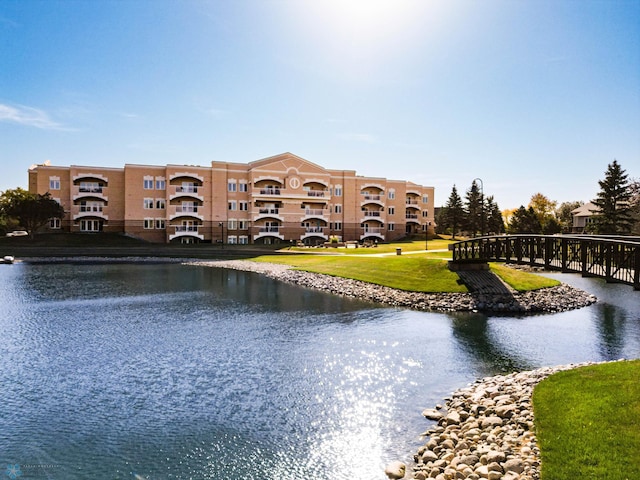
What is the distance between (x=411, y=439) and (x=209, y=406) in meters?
6.22

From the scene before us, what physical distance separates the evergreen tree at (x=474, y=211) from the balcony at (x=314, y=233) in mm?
32519

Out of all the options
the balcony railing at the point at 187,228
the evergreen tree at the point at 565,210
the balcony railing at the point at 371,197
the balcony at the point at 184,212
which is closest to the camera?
the balcony at the point at 184,212

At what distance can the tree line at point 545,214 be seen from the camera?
2361 inches

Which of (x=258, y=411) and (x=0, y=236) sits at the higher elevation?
(x=0, y=236)

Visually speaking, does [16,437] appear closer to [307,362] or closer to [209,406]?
[209,406]

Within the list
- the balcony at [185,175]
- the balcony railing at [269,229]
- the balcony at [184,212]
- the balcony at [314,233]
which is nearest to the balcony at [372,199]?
the balcony at [314,233]

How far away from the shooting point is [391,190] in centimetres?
8962

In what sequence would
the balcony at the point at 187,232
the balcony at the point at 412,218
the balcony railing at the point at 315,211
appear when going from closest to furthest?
the balcony at the point at 187,232 < the balcony railing at the point at 315,211 < the balcony at the point at 412,218

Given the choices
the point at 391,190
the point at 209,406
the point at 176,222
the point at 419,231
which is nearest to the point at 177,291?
the point at 209,406

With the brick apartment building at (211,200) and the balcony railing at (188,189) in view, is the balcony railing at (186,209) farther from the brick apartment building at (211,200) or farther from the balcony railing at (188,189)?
the balcony railing at (188,189)

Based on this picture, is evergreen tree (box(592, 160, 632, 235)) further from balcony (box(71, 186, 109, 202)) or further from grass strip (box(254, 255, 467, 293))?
balcony (box(71, 186, 109, 202))

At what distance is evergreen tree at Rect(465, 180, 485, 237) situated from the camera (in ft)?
299

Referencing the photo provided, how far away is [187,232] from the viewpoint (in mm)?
74062

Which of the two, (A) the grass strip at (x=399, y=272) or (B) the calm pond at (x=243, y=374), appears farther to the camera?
(A) the grass strip at (x=399, y=272)
